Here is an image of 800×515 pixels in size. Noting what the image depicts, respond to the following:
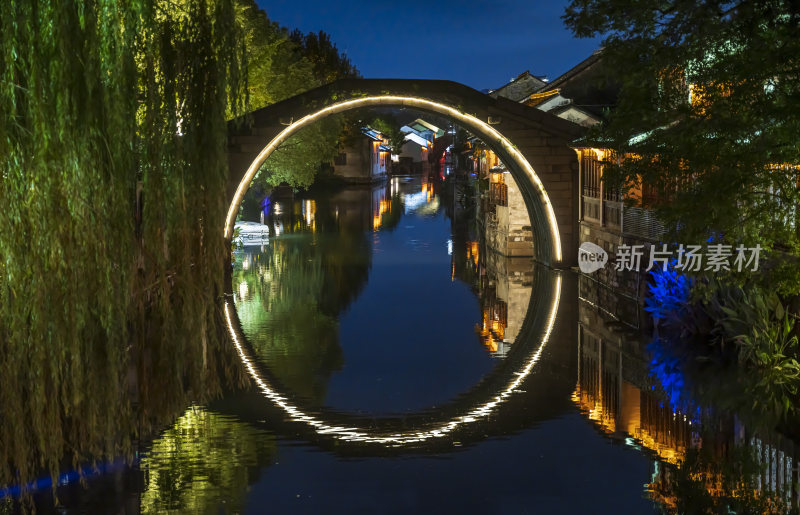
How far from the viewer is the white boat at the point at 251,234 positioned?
36.5 meters

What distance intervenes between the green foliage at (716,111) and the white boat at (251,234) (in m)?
23.4

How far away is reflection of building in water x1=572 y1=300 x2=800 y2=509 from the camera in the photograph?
10.2 metres

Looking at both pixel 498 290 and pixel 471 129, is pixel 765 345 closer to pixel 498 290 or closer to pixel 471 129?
pixel 498 290

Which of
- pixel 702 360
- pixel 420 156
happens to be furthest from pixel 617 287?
pixel 420 156

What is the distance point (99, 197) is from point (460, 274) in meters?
20.9

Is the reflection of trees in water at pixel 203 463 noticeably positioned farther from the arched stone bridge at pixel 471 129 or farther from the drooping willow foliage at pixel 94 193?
the arched stone bridge at pixel 471 129

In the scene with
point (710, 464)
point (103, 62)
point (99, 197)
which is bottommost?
point (710, 464)

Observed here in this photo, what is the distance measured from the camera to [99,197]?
8.48 m

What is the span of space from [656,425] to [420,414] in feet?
9.88

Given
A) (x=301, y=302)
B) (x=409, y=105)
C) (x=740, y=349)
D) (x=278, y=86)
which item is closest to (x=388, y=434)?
(x=740, y=349)

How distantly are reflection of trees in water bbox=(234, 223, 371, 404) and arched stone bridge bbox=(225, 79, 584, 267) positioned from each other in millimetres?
2495

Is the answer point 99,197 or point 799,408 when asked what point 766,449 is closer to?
point 799,408

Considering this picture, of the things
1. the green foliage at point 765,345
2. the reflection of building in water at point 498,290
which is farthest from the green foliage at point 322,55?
the green foliage at point 765,345

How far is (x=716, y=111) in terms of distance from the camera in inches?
496
